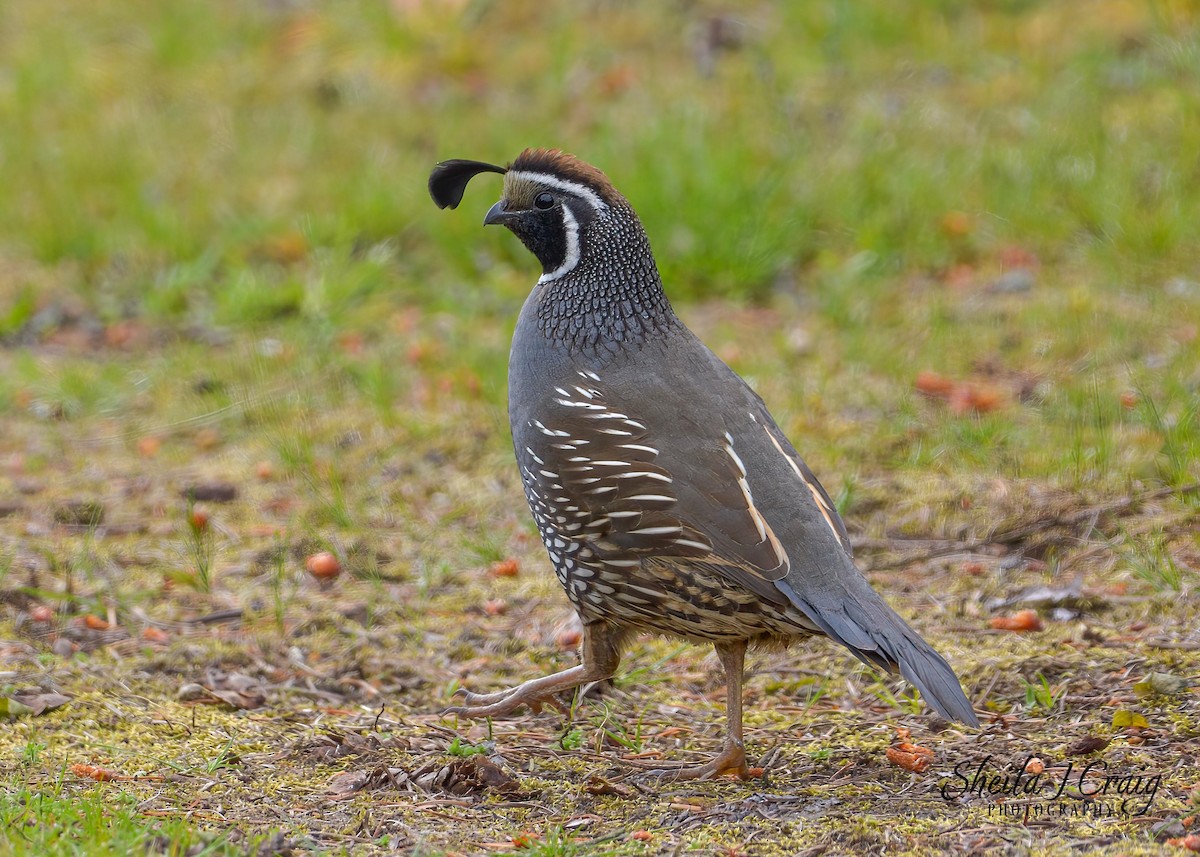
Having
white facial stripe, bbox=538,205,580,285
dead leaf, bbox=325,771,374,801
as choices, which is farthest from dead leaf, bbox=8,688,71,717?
white facial stripe, bbox=538,205,580,285

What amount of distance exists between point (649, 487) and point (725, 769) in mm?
770

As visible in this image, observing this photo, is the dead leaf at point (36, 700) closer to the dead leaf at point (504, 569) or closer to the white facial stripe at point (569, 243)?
the dead leaf at point (504, 569)

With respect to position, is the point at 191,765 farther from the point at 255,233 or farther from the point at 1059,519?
the point at 255,233

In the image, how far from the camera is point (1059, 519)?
5.07 metres

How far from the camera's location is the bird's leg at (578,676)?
4129 mm

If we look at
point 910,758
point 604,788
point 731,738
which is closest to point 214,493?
point 604,788

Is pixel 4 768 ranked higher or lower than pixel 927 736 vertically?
higher

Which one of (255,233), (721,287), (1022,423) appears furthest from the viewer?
(255,233)

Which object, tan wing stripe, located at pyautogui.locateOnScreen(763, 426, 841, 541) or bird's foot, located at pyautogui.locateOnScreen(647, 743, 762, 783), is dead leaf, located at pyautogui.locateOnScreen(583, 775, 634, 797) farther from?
tan wing stripe, located at pyautogui.locateOnScreen(763, 426, 841, 541)

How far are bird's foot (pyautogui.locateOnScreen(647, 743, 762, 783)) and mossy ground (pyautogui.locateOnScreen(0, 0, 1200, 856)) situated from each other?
7 cm

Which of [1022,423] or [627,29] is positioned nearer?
[1022,423]

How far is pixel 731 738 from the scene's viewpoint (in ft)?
12.5

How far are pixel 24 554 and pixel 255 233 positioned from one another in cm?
312

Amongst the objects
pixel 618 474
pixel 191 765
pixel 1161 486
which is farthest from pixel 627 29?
pixel 191 765
